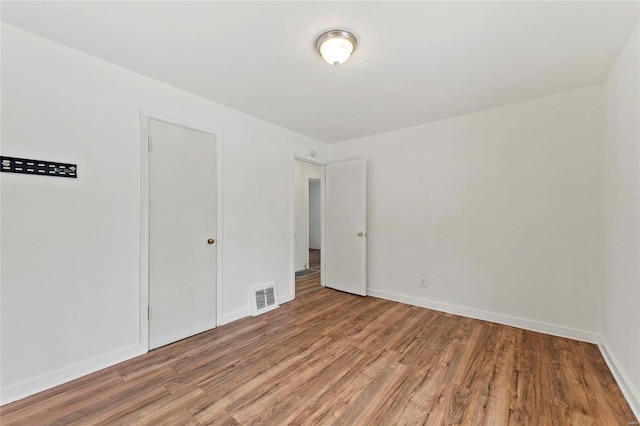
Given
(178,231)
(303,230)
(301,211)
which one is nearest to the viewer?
(178,231)

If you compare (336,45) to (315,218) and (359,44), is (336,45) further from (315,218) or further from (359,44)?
(315,218)

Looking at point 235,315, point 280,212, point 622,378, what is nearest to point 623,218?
point 622,378

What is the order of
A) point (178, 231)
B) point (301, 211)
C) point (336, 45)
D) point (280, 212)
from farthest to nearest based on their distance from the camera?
point (301, 211) < point (280, 212) < point (178, 231) < point (336, 45)

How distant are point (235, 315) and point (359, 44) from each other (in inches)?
121

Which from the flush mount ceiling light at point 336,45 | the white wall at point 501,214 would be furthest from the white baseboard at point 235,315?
Result: the flush mount ceiling light at point 336,45

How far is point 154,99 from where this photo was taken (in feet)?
8.07

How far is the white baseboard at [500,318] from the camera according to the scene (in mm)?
2613

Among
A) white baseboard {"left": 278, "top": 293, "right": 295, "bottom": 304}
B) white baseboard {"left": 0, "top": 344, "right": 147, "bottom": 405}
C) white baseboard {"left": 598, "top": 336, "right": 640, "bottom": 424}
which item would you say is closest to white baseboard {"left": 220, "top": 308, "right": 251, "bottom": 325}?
white baseboard {"left": 278, "top": 293, "right": 295, "bottom": 304}

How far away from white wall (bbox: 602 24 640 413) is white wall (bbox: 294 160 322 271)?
4.39m

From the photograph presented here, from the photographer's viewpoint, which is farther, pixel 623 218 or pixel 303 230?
pixel 303 230

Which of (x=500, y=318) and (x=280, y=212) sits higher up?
(x=280, y=212)

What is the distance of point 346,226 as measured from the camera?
4.29 metres

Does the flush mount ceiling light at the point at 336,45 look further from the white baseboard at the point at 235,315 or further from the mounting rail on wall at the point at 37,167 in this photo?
the white baseboard at the point at 235,315

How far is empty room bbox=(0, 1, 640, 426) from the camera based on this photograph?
67.6 inches
